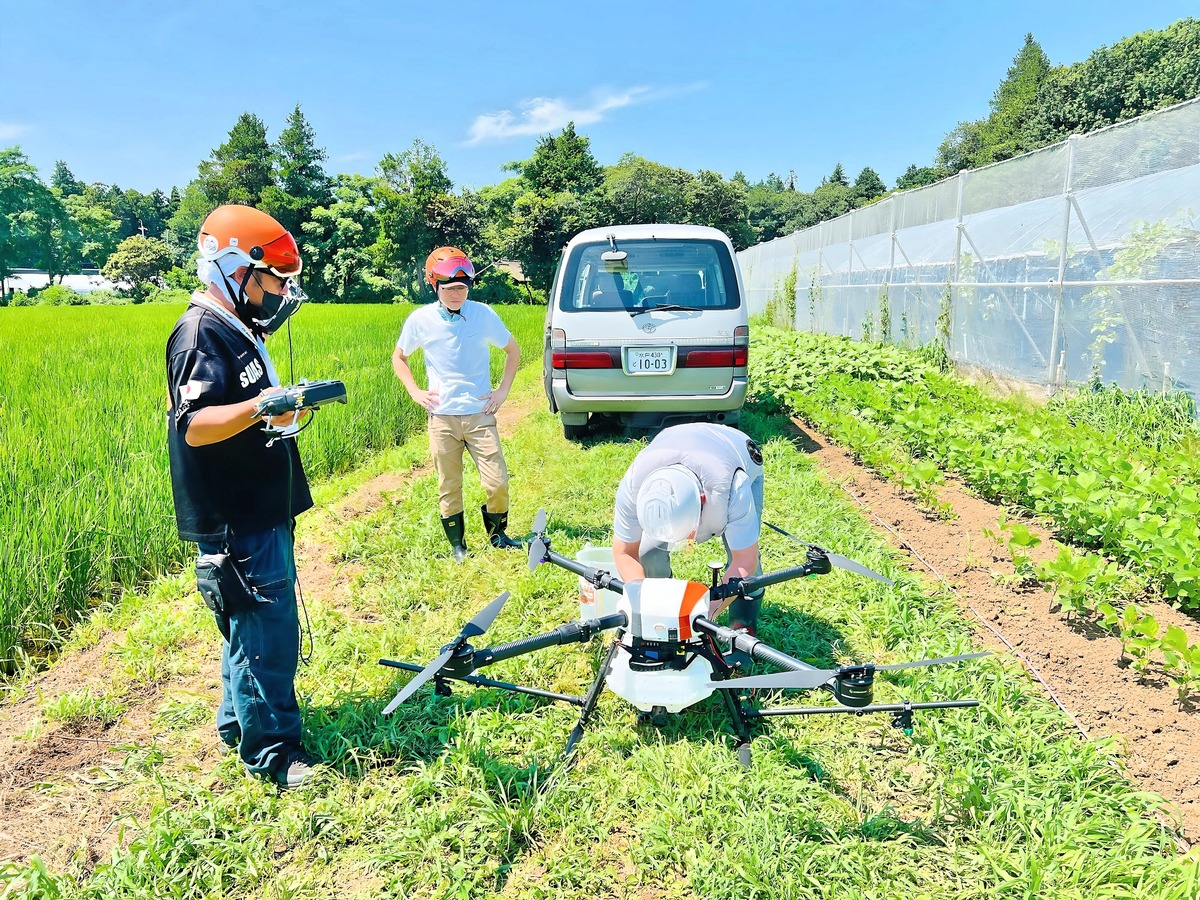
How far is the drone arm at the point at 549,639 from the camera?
1999 mm

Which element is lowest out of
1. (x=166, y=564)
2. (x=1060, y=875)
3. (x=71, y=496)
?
(x=1060, y=875)

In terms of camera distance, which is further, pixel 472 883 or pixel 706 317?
pixel 706 317

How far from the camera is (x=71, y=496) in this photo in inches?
153

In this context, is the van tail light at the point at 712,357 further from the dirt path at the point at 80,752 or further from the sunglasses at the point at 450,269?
the dirt path at the point at 80,752

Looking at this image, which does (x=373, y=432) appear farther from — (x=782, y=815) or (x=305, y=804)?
(x=782, y=815)

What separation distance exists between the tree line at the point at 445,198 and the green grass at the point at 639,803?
4054cm

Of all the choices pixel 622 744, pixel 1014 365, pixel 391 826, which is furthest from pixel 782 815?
pixel 1014 365

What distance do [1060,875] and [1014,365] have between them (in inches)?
323

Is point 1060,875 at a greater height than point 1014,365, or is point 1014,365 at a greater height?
point 1014,365

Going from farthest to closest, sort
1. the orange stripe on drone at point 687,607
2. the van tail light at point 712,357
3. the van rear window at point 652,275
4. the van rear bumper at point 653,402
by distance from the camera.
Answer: the van rear window at point 652,275 → the van rear bumper at point 653,402 → the van tail light at point 712,357 → the orange stripe on drone at point 687,607

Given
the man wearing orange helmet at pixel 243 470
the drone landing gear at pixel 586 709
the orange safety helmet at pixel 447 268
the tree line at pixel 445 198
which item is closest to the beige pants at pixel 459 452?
the orange safety helmet at pixel 447 268

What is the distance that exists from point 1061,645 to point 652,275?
Result: 4252 millimetres

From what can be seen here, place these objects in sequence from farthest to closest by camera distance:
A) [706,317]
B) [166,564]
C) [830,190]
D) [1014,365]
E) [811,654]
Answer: [830,190], [1014,365], [706,317], [166,564], [811,654]

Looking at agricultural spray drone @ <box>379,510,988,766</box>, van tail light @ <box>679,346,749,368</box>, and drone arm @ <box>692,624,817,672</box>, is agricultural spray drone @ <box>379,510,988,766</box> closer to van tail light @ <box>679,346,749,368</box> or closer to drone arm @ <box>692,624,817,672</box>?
drone arm @ <box>692,624,817,672</box>
